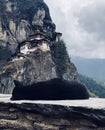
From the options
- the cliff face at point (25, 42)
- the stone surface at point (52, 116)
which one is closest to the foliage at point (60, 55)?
the cliff face at point (25, 42)

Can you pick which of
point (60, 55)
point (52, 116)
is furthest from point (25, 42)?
point (52, 116)

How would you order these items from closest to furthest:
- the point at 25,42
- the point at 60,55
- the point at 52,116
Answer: the point at 52,116, the point at 25,42, the point at 60,55

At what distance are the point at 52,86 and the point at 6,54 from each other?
342ft

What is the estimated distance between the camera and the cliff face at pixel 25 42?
93.6 meters

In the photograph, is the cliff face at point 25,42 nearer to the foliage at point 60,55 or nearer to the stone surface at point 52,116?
the foliage at point 60,55

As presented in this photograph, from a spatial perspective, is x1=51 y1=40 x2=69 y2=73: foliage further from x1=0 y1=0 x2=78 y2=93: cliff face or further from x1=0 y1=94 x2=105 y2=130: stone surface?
x1=0 y1=94 x2=105 y2=130: stone surface

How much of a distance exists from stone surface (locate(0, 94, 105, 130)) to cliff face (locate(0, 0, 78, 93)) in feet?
271

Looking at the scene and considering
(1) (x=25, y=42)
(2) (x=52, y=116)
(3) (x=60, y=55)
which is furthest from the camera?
(3) (x=60, y=55)

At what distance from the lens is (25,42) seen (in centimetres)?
9825

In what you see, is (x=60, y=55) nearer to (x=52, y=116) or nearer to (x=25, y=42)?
(x=25, y=42)

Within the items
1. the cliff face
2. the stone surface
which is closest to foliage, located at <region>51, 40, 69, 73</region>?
the cliff face

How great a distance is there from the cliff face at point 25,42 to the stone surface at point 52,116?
8262 cm

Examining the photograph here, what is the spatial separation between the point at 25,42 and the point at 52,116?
299ft

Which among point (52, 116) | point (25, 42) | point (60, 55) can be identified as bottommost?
A: point (52, 116)
